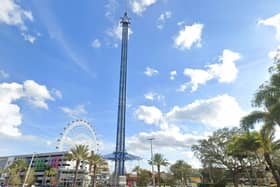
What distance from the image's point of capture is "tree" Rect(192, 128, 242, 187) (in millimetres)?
54219

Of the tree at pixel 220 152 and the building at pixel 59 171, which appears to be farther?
the building at pixel 59 171

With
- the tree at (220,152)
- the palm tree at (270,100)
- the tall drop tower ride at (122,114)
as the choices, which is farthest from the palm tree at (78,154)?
the palm tree at (270,100)

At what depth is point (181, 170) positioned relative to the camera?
82.6 m

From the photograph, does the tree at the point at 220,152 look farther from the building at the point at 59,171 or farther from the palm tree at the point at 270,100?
the building at the point at 59,171

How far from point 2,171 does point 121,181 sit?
70.2 meters

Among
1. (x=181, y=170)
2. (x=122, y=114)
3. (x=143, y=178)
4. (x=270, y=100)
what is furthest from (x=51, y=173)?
(x=270, y=100)

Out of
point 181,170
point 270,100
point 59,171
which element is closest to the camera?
point 270,100

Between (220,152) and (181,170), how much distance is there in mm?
30725

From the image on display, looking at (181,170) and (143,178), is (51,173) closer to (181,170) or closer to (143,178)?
(143,178)

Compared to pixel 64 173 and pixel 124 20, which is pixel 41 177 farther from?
pixel 124 20

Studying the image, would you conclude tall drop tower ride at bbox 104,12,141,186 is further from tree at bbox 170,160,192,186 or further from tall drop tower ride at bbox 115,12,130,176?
tree at bbox 170,160,192,186

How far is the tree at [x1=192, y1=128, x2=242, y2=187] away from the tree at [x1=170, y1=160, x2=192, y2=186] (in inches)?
1036

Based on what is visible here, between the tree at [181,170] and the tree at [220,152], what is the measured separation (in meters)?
26.3

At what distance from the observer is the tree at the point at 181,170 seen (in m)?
83.4
